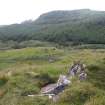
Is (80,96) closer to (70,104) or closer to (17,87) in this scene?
(70,104)

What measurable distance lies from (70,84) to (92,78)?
1503 mm

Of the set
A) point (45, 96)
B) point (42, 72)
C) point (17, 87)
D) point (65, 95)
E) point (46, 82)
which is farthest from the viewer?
point (42, 72)

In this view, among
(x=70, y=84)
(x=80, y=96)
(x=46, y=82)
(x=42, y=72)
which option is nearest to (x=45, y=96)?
(x=70, y=84)

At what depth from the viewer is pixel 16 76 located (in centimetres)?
2316

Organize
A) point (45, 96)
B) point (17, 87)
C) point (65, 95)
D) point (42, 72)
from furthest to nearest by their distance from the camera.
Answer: point (42, 72) < point (17, 87) < point (45, 96) < point (65, 95)

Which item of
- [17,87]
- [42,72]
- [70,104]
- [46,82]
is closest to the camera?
[70,104]

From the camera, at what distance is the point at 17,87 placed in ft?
68.5

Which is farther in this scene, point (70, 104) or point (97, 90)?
point (97, 90)

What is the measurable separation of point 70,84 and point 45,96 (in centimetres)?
153

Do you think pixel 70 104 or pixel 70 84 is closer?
pixel 70 104

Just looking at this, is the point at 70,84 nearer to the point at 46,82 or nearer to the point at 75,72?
the point at 75,72

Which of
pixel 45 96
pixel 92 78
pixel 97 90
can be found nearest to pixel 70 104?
pixel 97 90

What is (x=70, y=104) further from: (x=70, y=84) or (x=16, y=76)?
(x=16, y=76)

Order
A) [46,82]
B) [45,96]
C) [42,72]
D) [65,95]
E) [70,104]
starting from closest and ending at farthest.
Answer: [70,104] → [65,95] → [45,96] → [46,82] → [42,72]
